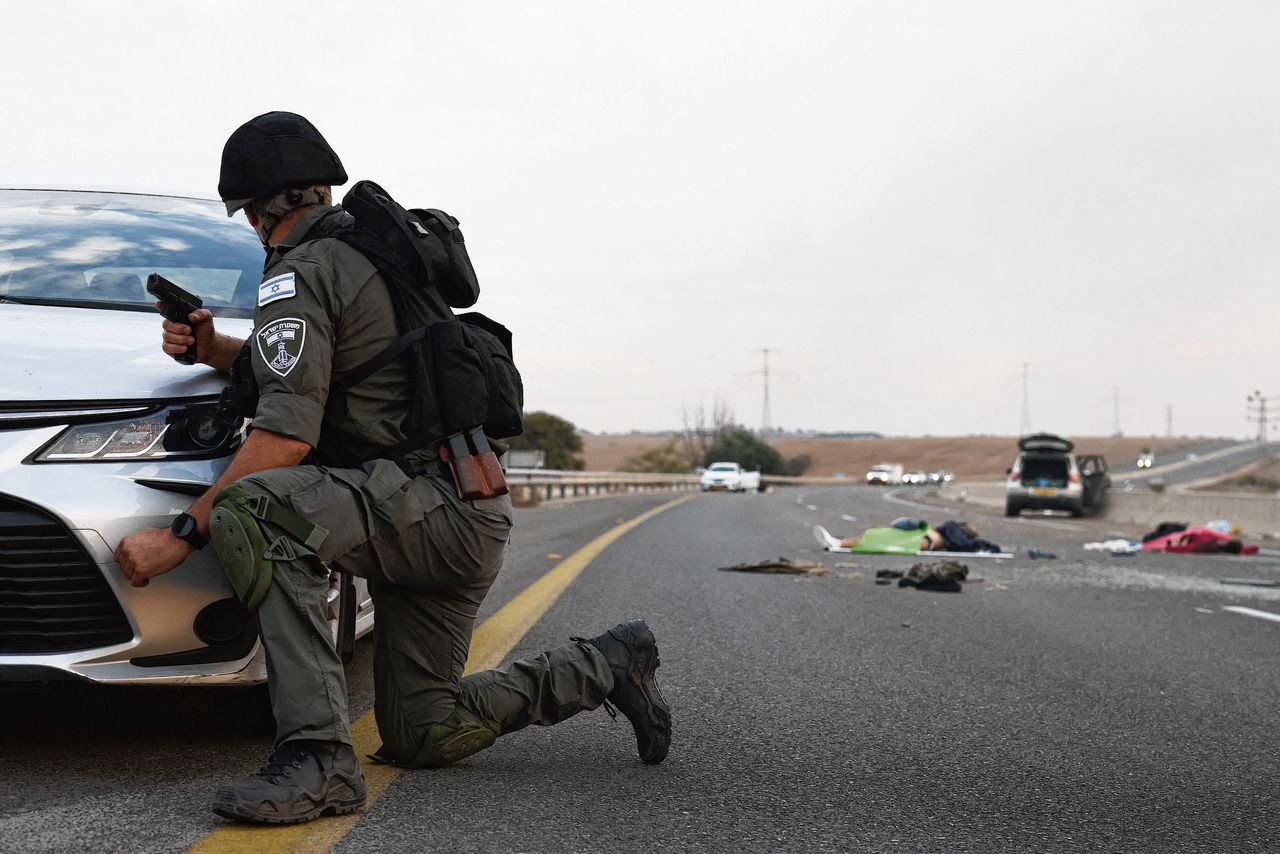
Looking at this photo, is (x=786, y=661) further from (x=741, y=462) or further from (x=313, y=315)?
(x=741, y=462)

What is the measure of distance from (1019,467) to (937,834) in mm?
24019

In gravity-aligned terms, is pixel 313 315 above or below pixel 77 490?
above

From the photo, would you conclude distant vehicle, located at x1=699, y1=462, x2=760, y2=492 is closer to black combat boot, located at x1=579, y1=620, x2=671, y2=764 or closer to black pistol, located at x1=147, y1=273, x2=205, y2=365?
black combat boot, located at x1=579, y1=620, x2=671, y2=764

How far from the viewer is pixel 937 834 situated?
2.94m

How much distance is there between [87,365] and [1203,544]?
13.6m

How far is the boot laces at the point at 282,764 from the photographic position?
2777mm

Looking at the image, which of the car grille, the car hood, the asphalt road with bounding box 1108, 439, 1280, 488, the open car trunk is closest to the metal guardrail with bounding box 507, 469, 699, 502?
the open car trunk

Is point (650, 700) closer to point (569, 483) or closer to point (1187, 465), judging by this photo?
point (569, 483)

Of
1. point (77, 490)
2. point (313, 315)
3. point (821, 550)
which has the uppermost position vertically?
point (313, 315)

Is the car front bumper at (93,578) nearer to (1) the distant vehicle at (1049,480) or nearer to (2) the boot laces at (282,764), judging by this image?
(2) the boot laces at (282,764)

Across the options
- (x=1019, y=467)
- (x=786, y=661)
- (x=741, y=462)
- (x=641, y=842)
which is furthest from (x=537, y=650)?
(x=741, y=462)

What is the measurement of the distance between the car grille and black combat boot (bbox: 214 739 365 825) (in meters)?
0.59

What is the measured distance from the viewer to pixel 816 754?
12.4 feet

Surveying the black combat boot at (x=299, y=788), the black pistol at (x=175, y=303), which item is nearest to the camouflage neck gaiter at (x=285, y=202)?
the black pistol at (x=175, y=303)
